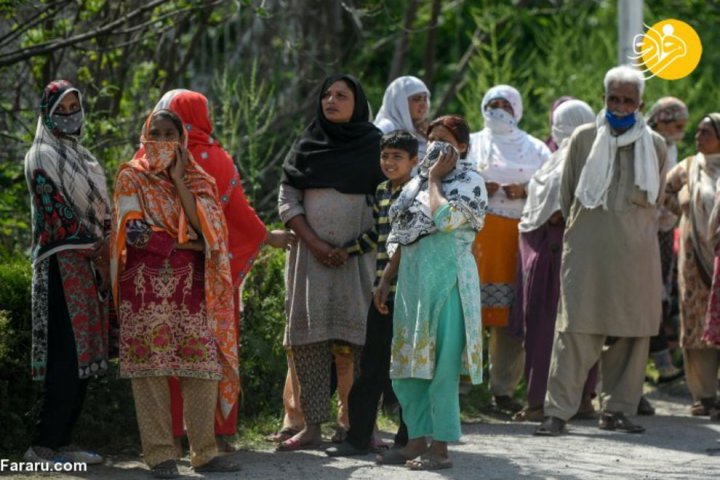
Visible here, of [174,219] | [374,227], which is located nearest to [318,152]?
[374,227]

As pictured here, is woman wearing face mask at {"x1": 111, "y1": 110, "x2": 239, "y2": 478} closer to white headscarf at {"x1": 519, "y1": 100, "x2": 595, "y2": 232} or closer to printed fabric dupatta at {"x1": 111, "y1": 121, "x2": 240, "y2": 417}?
printed fabric dupatta at {"x1": 111, "y1": 121, "x2": 240, "y2": 417}

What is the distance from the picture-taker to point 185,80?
1337 cm

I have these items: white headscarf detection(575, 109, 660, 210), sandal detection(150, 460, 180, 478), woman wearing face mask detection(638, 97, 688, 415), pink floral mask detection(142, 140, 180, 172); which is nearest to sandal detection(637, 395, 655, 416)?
woman wearing face mask detection(638, 97, 688, 415)

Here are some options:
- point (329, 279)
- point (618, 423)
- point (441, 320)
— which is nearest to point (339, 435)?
point (329, 279)

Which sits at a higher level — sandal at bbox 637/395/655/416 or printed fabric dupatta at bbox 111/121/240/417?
printed fabric dupatta at bbox 111/121/240/417

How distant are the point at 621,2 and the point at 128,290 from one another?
211 inches

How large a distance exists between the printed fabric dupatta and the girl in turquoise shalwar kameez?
82cm

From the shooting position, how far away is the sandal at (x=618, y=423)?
28.6 ft

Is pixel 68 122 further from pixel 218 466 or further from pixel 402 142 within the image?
pixel 218 466

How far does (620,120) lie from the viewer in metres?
8.45

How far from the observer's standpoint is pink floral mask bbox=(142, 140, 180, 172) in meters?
6.85

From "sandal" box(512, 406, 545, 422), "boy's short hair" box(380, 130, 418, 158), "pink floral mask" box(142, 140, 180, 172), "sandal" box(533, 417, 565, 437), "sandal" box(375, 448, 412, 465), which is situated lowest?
"sandal" box(375, 448, 412, 465)

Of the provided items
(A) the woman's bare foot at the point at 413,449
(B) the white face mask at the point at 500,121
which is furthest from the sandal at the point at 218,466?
(B) the white face mask at the point at 500,121

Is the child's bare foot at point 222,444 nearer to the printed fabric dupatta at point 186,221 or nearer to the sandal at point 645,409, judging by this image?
the printed fabric dupatta at point 186,221
